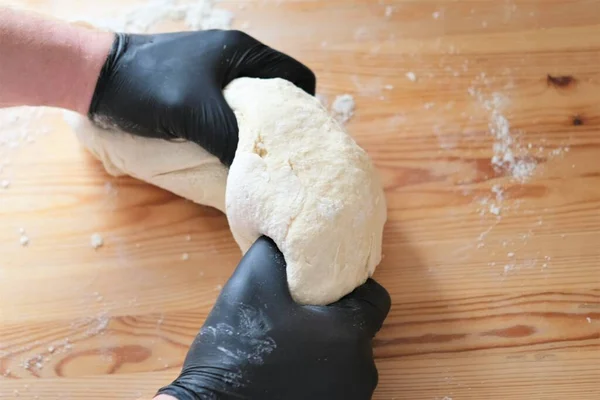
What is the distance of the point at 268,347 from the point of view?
95 centimetres

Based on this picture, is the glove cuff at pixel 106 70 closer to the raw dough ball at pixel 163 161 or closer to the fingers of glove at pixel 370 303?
the raw dough ball at pixel 163 161

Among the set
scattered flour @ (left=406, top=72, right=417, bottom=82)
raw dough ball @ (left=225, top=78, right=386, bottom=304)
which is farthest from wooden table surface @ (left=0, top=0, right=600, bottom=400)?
raw dough ball @ (left=225, top=78, right=386, bottom=304)

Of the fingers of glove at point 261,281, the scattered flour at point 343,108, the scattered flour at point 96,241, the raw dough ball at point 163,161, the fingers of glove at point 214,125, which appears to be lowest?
the scattered flour at point 96,241

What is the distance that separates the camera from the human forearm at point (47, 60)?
1.07 m

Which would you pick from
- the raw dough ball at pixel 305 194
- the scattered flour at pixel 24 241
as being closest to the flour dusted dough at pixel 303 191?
the raw dough ball at pixel 305 194

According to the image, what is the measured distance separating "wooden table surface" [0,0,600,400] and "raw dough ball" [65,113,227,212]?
0.08m

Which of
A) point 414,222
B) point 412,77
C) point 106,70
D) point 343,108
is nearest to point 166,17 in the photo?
point 106,70

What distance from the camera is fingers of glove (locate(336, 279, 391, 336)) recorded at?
1.02 metres

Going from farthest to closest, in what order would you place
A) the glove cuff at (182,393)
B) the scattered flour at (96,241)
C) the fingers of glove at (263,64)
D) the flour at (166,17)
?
1. the flour at (166,17)
2. the scattered flour at (96,241)
3. the fingers of glove at (263,64)
4. the glove cuff at (182,393)

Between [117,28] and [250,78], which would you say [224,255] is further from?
[117,28]

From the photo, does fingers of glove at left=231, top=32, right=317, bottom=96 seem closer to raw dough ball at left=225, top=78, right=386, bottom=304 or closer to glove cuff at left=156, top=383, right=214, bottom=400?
raw dough ball at left=225, top=78, right=386, bottom=304

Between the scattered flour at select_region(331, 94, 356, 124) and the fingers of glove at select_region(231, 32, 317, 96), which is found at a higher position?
the fingers of glove at select_region(231, 32, 317, 96)

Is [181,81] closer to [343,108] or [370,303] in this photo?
[343,108]

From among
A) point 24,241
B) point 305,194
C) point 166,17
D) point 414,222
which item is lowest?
point 24,241
